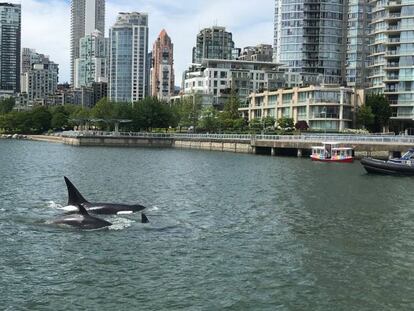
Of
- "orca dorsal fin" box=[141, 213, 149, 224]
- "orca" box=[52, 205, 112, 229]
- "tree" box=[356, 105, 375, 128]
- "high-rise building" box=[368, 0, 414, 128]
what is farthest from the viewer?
"high-rise building" box=[368, 0, 414, 128]

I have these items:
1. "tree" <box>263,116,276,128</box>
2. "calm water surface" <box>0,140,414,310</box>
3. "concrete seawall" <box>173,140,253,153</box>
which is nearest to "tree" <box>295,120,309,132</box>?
"tree" <box>263,116,276,128</box>

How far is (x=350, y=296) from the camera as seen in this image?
76.4 ft

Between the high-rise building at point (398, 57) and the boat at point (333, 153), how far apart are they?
6177cm

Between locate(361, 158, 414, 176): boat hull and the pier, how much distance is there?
22625 mm

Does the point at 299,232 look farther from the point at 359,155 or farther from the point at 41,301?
the point at 359,155

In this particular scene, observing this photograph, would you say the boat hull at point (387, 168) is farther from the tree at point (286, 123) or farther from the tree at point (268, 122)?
the tree at point (268, 122)

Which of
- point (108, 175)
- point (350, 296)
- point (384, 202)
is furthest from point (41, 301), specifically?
point (108, 175)

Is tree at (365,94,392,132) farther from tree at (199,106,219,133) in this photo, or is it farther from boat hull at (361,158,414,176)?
boat hull at (361,158,414,176)

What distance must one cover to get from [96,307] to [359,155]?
91.2m

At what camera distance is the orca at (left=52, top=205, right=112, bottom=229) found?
34.0 m

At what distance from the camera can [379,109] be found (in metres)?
150

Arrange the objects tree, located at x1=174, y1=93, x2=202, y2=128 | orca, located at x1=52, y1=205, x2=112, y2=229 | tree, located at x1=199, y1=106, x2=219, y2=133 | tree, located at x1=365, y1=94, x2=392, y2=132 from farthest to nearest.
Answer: tree, located at x1=174, y1=93, x2=202, y2=128, tree, located at x1=199, y1=106, x2=219, y2=133, tree, located at x1=365, y1=94, x2=392, y2=132, orca, located at x1=52, y1=205, x2=112, y2=229

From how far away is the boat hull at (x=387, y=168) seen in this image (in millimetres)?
75750

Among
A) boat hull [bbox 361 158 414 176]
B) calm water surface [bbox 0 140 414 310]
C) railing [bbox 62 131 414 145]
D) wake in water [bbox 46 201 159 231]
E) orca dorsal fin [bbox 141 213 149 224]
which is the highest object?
railing [bbox 62 131 414 145]
